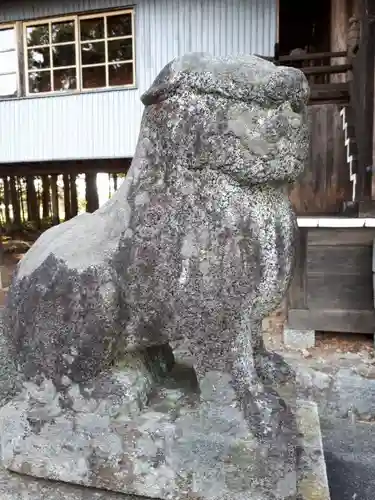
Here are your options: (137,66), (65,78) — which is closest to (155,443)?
(137,66)

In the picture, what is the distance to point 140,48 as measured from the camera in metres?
5.60

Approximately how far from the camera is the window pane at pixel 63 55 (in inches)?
233

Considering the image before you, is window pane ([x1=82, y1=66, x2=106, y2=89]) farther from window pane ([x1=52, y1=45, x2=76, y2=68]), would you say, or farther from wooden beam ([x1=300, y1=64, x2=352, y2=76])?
wooden beam ([x1=300, y1=64, x2=352, y2=76])

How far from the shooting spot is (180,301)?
3.94ft

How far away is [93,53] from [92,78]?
300mm

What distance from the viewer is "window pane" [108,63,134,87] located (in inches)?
227

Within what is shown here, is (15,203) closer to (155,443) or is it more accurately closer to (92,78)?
(92,78)

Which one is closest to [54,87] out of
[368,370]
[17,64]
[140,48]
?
[17,64]

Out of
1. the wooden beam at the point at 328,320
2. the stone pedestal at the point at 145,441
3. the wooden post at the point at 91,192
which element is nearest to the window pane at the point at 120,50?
the wooden beam at the point at 328,320

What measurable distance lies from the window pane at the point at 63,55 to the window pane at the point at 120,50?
0.52m

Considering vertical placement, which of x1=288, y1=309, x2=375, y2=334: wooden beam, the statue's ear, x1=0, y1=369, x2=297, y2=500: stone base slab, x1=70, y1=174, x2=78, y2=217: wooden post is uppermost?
the statue's ear

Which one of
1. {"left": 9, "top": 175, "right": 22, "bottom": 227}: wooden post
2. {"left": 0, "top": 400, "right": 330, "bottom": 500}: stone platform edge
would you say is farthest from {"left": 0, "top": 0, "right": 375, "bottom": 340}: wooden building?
{"left": 9, "top": 175, "right": 22, "bottom": 227}: wooden post

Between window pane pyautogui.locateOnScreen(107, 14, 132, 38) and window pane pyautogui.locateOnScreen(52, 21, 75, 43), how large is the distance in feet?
1.63

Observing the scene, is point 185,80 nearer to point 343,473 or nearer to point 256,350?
point 256,350
